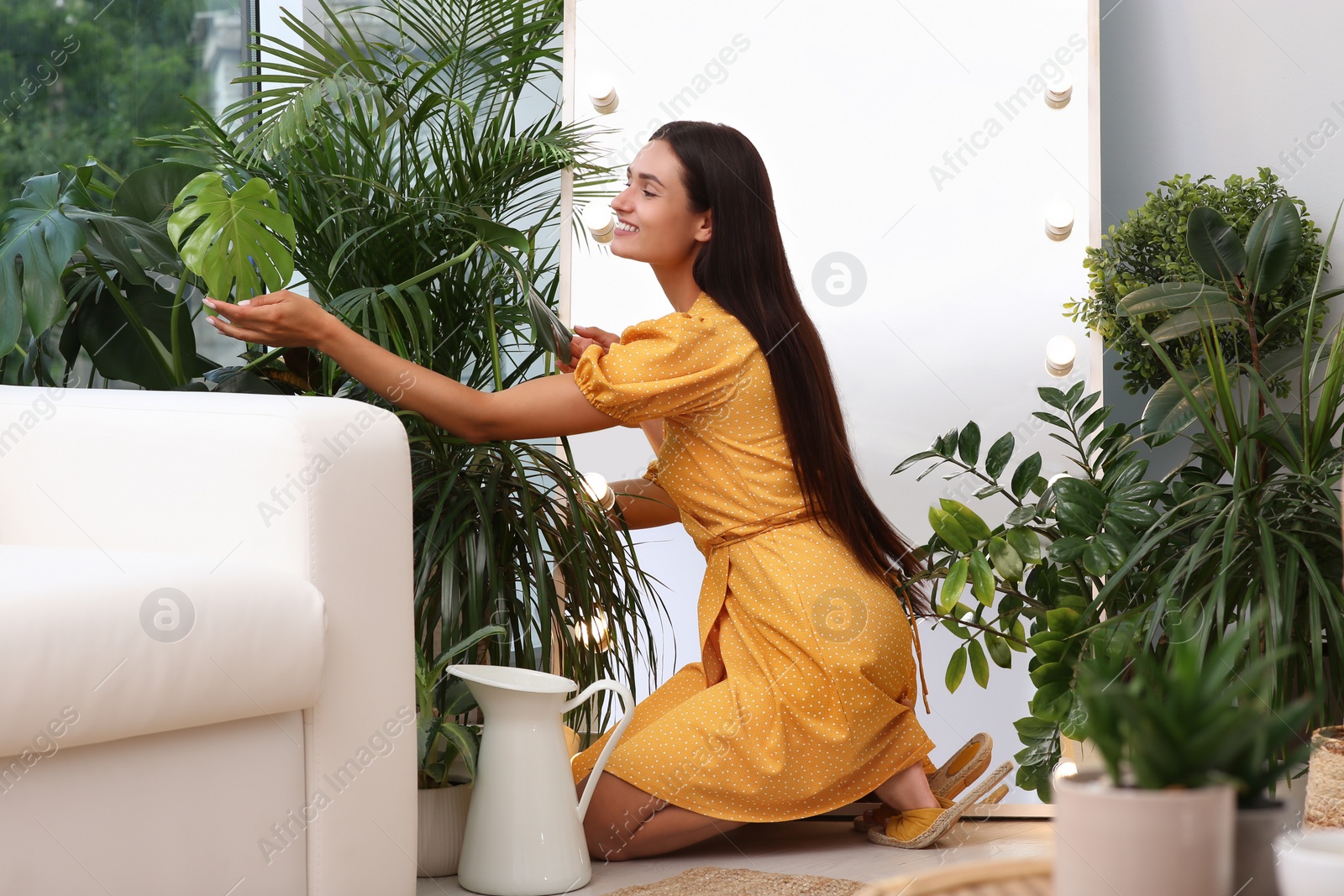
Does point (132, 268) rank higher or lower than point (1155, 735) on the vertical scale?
higher

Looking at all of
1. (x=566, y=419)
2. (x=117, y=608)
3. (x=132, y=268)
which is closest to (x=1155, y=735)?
(x=117, y=608)

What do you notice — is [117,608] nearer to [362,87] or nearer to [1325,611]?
[362,87]

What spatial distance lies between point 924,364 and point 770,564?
72 centimetres

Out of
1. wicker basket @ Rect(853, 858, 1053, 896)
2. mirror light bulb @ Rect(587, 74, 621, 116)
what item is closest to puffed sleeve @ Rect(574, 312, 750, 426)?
mirror light bulb @ Rect(587, 74, 621, 116)

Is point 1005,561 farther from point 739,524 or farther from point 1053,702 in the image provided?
point 739,524

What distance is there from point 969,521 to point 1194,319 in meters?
0.51

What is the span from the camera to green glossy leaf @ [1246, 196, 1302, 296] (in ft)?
6.39

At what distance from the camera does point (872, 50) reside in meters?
2.40

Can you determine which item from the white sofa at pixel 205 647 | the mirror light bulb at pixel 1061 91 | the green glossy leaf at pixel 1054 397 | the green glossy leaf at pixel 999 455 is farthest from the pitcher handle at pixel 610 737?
the mirror light bulb at pixel 1061 91

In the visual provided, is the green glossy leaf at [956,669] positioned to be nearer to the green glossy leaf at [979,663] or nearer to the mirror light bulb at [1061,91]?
the green glossy leaf at [979,663]

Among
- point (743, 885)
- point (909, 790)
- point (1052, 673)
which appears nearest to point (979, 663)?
point (1052, 673)

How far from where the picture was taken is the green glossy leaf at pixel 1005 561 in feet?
6.17

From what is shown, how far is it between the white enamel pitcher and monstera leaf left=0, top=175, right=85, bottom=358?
2.53 ft

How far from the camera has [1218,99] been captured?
237 centimetres
